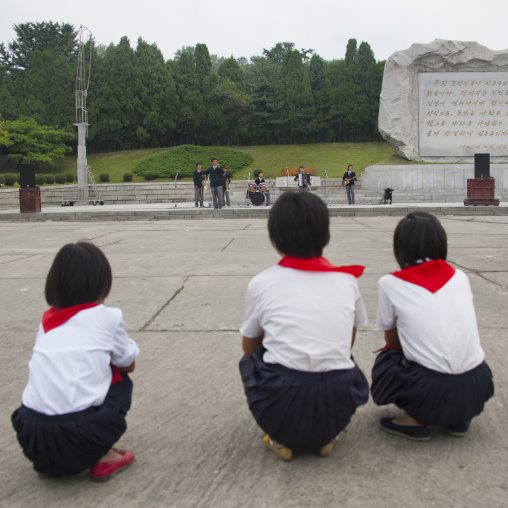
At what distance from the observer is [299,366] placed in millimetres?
2002

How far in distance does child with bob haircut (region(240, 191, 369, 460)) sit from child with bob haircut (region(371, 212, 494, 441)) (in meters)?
0.24

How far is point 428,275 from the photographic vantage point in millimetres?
2236

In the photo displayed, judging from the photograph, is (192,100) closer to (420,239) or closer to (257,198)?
(257,198)

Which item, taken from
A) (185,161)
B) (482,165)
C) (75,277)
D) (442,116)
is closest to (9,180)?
(185,161)

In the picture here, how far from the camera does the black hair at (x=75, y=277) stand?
6.45 ft

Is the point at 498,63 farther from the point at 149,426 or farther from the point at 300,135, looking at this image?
the point at 300,135

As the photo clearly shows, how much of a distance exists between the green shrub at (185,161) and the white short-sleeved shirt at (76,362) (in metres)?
35.2

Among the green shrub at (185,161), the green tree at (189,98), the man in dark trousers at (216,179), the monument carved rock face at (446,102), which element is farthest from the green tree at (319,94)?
the man in dark trousers at (216,179)

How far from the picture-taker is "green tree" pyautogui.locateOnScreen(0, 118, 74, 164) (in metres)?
37.1

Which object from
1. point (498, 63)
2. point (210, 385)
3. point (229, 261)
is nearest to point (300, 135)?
point (498, 63)

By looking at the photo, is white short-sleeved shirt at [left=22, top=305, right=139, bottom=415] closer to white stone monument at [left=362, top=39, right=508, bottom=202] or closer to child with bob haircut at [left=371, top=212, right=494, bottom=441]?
child with bob haircut at [left=371, top=212, right=494, bottom=441]

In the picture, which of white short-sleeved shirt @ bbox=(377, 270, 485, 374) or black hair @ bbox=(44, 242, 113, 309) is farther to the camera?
white short-sleeved shirt @ bbox=(377, 270, 485, 374)

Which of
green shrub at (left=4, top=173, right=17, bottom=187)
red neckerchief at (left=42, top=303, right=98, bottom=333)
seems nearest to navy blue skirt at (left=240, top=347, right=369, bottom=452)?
red neckerchief at (left=42, top=303, right=98, bottom=333)

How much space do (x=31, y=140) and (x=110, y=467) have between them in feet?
130
